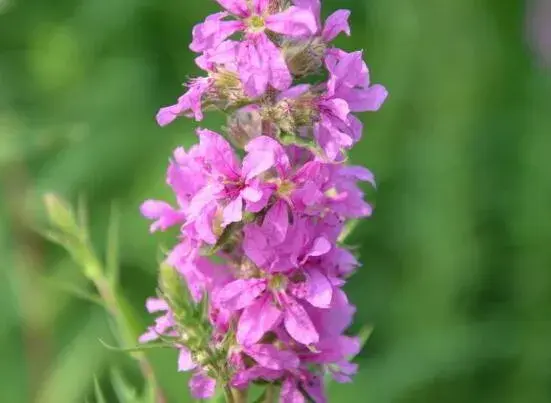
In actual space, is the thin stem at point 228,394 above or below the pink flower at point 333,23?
below

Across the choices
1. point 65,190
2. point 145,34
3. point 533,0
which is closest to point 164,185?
point 65,190

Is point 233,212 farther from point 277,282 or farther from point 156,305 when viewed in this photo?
point 156,305

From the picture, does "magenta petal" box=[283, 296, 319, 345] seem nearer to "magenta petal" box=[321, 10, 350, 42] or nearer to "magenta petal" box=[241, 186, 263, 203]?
"magenta petal" box=[241, 186, 263, 203]

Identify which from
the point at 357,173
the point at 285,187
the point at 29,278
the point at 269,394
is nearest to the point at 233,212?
the point at 285,187

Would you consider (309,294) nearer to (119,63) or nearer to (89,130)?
(89,130)

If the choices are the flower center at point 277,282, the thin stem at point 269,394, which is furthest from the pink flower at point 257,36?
the thin stem at point 269,394

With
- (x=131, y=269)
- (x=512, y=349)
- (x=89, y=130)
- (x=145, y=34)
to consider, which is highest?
(x=145, y=34)

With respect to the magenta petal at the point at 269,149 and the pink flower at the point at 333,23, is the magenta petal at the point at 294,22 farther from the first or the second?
the magenta petal at the point at 269,149
